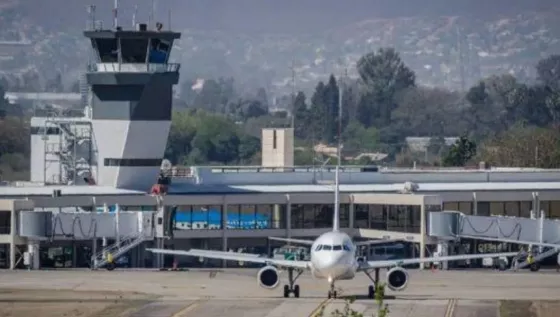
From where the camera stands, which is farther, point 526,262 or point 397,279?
point 526,262

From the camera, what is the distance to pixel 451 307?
3420 inches

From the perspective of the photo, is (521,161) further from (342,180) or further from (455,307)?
(455,307)

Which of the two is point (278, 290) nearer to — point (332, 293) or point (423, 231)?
point (332, 293)

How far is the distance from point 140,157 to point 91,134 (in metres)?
4.32

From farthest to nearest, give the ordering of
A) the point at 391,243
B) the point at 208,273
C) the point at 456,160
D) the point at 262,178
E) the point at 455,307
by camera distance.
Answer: the point at 456,160 → the point at 262,178 → the point at 391,243 → the point at 208,273 → the point at 455,307

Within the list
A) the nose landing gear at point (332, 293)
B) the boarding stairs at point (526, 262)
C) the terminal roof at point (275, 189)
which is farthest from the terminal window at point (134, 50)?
the nose landing gear at point (332, 293)

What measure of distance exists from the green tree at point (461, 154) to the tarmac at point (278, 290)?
72.6 meters

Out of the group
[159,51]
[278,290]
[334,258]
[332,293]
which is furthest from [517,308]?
[159,51]

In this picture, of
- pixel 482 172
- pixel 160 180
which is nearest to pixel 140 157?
pixel 160 180

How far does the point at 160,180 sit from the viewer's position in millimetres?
123562

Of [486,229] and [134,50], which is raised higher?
[134,50]

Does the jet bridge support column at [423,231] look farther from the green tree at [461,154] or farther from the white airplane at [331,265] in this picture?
the green tree at [461,154]

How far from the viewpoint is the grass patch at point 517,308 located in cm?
8456

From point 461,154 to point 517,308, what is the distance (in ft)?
333
